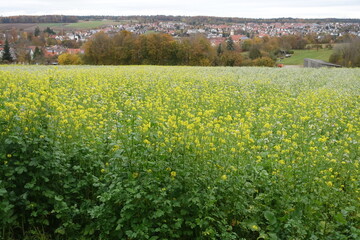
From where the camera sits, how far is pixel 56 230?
203 inches

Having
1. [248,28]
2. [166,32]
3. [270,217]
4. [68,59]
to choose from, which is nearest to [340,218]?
[270,217]

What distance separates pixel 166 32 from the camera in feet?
283

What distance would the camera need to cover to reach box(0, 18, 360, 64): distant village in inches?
2022

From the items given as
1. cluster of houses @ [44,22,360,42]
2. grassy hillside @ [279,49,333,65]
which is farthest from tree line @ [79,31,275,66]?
cluster of houses @ [44,22,360,42]

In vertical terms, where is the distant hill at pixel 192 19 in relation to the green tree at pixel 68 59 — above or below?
above

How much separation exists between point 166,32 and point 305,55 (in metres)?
35.1

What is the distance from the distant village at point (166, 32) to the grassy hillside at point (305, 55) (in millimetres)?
9821

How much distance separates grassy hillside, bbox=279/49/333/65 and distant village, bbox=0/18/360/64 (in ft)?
Result: 32.2

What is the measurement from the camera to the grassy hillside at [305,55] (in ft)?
246

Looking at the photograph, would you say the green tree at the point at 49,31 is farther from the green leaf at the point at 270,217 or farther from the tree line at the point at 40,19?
the green leaf at the point at 270,217

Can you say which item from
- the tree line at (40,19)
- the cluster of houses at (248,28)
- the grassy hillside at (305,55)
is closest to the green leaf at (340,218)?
the tree line at (40,19)

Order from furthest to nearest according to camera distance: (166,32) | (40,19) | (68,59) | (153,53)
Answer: (166,32)
(153,53)
(40,19)
(68,59)

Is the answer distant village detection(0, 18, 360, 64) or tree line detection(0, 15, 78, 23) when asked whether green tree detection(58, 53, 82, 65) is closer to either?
distant village detection(0, 18, 360, 64)

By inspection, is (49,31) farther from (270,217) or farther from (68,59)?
(270,217)
